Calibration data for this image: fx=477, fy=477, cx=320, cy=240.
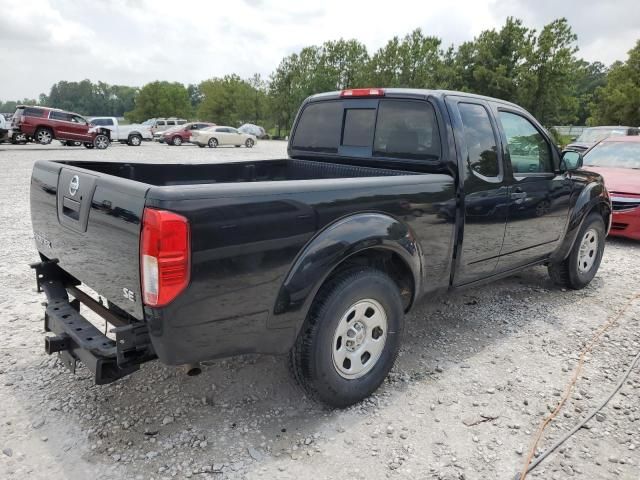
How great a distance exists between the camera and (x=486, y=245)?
3777 millimetres

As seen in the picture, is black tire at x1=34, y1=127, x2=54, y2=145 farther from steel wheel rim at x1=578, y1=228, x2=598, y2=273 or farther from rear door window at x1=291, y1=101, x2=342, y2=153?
steel wheel rim at x1=578, y1=228, x2=598, y2=273

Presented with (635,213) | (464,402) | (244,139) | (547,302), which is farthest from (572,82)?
(464,402)

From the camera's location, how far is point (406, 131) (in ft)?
12.1

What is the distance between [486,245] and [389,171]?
0.97 metres

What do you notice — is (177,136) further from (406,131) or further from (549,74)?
(406,131)

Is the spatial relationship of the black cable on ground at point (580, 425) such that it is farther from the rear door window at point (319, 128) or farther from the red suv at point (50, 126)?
the red suv at point (50, 126)

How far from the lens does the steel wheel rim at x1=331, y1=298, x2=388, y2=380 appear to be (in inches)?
112

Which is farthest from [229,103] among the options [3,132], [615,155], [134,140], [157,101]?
[615,155]

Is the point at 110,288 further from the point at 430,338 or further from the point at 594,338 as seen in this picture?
the point at 594,338

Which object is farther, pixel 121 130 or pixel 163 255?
pixel 121 130

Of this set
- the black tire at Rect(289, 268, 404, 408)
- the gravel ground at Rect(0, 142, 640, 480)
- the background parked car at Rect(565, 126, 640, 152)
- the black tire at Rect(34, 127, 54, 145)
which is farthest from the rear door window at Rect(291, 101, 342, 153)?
the black tire at Rect(34, 127, 54, 145)

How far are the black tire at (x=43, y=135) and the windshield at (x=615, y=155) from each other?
22.4m

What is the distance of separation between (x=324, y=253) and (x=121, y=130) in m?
30.0

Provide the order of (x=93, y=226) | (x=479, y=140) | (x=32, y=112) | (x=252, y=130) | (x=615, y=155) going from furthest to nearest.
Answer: (x=252, y=130) → (x=32, y=112) → (x=615, y=155) → (x=479, y=140) → (x=93, y=226)
